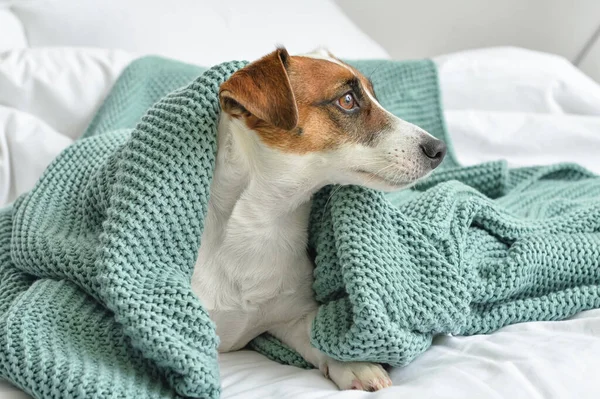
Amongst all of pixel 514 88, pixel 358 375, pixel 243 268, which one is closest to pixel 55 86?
pixel 243 268

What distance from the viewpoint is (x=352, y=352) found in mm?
1080

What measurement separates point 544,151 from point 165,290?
4.78 feet

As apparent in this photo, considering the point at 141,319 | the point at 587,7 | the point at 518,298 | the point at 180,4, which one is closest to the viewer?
the point at 141,319

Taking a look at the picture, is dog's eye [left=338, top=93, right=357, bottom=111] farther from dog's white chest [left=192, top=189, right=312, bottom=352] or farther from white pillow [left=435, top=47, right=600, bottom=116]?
white pillow [left=435, top=47, right=600, bottom=116]

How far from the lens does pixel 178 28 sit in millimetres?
2314

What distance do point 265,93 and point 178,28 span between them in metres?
1.34

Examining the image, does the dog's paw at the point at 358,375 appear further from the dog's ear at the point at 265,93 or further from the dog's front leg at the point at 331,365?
the dog's ear at the point at 265,93

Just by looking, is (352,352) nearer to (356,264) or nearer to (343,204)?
(356,264)

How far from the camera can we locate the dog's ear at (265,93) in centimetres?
109

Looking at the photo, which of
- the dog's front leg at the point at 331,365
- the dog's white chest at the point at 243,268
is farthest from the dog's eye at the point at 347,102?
the dog's front leg at the point at 331,365

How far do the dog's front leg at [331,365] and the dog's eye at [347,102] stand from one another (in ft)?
1.25

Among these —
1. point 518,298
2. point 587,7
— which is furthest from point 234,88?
point 587,7

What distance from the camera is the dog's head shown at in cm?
110

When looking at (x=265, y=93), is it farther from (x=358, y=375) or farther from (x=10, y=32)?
(x=10, y=32)
